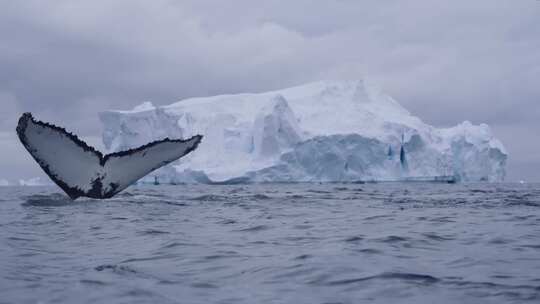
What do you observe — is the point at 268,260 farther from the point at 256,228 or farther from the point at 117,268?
the point at 256,228

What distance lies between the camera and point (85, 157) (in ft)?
42.2

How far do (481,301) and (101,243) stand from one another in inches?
192

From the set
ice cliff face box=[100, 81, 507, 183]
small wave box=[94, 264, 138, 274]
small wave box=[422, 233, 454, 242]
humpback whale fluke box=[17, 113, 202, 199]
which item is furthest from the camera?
ice cliff face box=[100, 81, 507, 183]

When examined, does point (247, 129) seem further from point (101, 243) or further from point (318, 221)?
point (101, 243)

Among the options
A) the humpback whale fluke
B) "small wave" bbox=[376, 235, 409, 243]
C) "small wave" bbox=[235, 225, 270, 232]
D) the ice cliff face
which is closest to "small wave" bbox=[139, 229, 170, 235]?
"small wave" bbox=[235, 225, 270, 232]

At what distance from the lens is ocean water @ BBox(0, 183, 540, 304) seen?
4699 mm

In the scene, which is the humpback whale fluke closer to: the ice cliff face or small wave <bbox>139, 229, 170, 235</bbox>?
small wave <bbox>139, 229, 170, 235</bbox>

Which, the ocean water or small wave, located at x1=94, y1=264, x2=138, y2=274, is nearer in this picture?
the ocean water

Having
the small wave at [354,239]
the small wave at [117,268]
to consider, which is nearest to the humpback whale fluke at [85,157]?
the small wave at [354,239]

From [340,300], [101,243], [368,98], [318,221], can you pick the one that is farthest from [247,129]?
[340,300]

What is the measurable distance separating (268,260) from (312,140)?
4122 centimetres

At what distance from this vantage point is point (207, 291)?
15.9ft

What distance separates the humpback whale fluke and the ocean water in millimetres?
1689

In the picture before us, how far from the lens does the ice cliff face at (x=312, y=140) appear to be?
4800 centimetres
